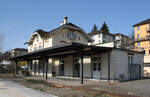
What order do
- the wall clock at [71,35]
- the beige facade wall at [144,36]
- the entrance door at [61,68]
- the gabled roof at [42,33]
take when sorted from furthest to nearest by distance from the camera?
the beige facade wall at [144,36] < the gabled roof at [42,33] < the wall clock at [71,35] < the entrance door at [61,68]

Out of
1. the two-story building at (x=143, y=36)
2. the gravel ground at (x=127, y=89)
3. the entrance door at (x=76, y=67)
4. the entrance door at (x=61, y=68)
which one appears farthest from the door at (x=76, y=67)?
the two-story building at (x=143, y=36)

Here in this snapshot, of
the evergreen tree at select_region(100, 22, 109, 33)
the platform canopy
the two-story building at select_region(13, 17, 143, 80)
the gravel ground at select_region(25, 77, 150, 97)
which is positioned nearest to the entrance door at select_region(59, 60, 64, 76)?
the two-story building at select_region(13, 17, 143, 80)

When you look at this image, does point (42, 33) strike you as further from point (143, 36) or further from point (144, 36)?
point (143, 36)

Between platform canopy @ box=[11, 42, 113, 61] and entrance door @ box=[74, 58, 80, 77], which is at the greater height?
platform canopy @ box=[11, 42, 113, 61]

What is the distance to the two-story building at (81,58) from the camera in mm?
16781

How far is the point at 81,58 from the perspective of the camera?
15117mm

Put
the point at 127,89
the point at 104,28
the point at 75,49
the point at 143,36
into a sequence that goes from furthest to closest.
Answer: the point at 104,28 < the point at 143,36 < the point at 75,49 < the point at 127,89

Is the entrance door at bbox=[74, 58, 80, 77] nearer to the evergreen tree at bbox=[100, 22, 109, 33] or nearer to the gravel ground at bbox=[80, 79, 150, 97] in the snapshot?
the gravel ground at bbox=[80, 79, 150, 97]

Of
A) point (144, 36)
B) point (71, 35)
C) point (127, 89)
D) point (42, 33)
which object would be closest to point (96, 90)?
point (127, 89)

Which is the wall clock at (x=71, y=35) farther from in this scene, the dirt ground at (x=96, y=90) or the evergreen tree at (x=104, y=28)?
the evergreen tree at (x=104, y=28)

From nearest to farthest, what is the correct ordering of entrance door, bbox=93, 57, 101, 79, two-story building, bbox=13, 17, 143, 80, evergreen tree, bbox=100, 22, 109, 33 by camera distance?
1. two-story building, bbox=13, 17, 143, 80
2. entrance door, bbox=93, 57, 101, 79
3. evergreen tree, bbox=100, 22, 109, 33

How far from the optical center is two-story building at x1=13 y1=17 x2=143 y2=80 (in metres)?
16.8

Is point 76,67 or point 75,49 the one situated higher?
point 75,49

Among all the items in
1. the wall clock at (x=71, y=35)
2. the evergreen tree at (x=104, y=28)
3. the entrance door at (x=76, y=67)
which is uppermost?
the evergreen tree at (x=104, y=28)
